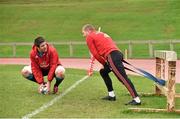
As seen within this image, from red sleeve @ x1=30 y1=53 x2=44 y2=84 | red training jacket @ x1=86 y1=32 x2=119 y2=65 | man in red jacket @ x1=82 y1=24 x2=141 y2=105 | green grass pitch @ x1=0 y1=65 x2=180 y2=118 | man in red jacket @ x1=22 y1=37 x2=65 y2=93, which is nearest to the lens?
green grass pitch @ x1=0 y1=65 x2=180 y2=118

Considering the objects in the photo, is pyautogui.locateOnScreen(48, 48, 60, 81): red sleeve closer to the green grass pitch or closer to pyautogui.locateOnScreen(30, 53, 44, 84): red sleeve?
pyautogui.locateOnScreen(30, 53, 44, 84): red sleeve

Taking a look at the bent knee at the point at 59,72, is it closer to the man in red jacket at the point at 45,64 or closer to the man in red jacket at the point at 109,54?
the man in red jacket at the point at 45,64

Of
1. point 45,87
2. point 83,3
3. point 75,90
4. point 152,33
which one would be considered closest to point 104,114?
point 45,87

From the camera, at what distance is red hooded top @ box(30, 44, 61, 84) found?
1219cm

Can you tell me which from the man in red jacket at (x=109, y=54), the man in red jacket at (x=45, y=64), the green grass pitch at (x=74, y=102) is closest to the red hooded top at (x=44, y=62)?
the man in red jacket at (x=45, y=64)

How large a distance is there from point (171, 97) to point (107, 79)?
7.72 ft

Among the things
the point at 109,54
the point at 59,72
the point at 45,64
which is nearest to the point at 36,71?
the point at 45,64

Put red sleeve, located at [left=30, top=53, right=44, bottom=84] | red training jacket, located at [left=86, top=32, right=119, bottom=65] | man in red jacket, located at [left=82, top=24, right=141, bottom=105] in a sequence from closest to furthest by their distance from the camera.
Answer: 1. man in red jacket, located at [left=82, top=24, right=141, bottom=105]
2. red training jacket, located at [left=86, top=32, right=119, bottom=65]
3. red sleeve, located at [left=30, top=53, right=44, bottom=84]

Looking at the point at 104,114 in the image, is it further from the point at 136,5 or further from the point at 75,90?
the point at 136,5

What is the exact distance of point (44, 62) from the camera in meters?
12.4

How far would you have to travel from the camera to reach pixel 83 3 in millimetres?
54438

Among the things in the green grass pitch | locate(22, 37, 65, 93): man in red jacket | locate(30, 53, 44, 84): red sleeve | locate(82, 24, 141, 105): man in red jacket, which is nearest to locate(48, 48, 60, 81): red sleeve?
locate(22, 37, 65, 93): man in red jacket

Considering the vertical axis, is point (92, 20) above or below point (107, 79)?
above

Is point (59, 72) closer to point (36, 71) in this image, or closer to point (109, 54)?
point (36, 71)
